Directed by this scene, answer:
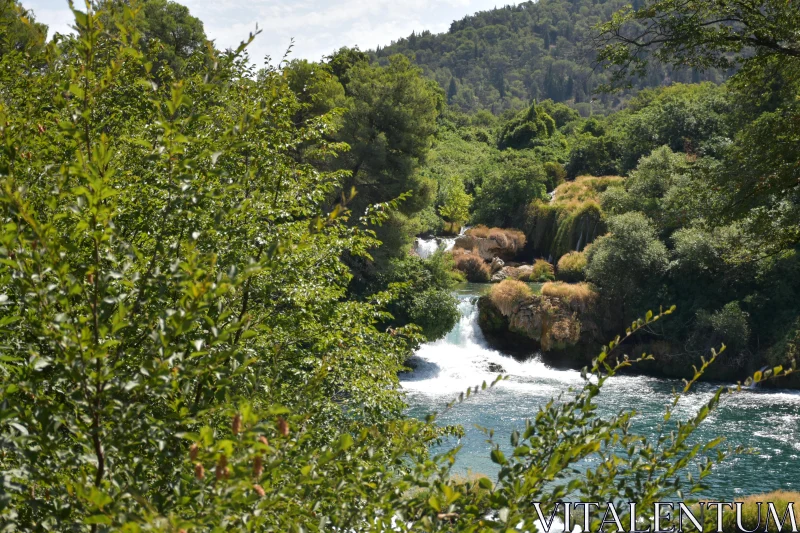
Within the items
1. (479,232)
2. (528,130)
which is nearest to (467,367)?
(479,232)

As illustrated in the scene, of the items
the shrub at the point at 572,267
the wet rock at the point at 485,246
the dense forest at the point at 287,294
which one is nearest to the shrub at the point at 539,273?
the shrub at the point at 572,267

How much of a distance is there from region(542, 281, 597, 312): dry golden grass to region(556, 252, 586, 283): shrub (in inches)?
132

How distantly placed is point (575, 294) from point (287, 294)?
58.9 feet

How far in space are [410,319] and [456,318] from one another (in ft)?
5.25

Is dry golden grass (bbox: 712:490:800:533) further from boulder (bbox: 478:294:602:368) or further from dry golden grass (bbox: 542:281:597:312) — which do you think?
dry golden grass (bbox: 542:281:597:312)

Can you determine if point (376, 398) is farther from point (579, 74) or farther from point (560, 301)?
point (579, 74)

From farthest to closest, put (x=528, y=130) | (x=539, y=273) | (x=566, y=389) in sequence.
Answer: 1. (x=528, y=130)
2. (x=539, y=273)
3. (x=566, y=389)

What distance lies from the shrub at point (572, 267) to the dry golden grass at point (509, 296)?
4.31 metres

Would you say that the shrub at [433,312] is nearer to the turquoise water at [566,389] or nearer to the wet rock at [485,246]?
the turquoise water at [566,389]

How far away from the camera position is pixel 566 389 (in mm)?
16109

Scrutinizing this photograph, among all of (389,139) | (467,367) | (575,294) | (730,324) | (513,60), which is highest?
(513,60)

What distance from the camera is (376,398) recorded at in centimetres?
541

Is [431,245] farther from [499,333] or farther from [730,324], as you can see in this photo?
[730,324]

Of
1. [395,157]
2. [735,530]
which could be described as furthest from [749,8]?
[395,157]
